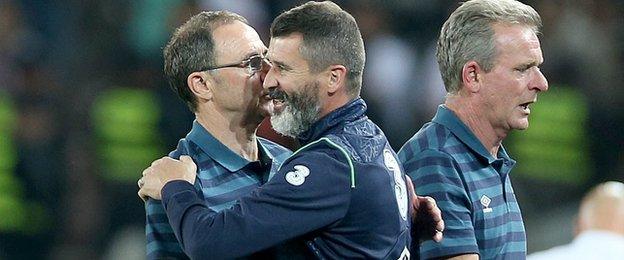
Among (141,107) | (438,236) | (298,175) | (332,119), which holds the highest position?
(332,119)

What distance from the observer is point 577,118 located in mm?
7961

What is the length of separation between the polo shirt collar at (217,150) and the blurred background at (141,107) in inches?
140

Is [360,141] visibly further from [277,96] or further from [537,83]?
[537,83]

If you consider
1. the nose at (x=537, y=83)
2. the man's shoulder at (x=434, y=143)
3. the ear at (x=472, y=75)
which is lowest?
the man's shoulder at (x=434, y=143)

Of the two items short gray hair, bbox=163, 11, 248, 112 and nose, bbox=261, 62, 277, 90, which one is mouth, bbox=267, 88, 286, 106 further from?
short gray hair, bbox=163, 11, 248, 112

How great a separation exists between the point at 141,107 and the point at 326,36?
4.51 meters

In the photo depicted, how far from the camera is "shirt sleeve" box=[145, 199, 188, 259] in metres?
3.62

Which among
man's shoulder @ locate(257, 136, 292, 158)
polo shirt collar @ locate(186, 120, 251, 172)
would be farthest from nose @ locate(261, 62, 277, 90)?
man's shoulder @ locate(257, 136, 292, 158)

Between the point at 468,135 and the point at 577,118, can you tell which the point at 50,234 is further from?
the point at 468,135

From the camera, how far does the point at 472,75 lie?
152 inches

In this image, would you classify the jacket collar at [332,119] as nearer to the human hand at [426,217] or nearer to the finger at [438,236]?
the human hand at [426,217]

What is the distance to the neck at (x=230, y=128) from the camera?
3.86m

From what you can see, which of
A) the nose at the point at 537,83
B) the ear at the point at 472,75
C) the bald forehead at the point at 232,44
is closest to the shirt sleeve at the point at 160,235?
the bald forehead at the point at 232,44

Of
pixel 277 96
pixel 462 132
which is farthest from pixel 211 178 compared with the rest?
pixel 462 132
